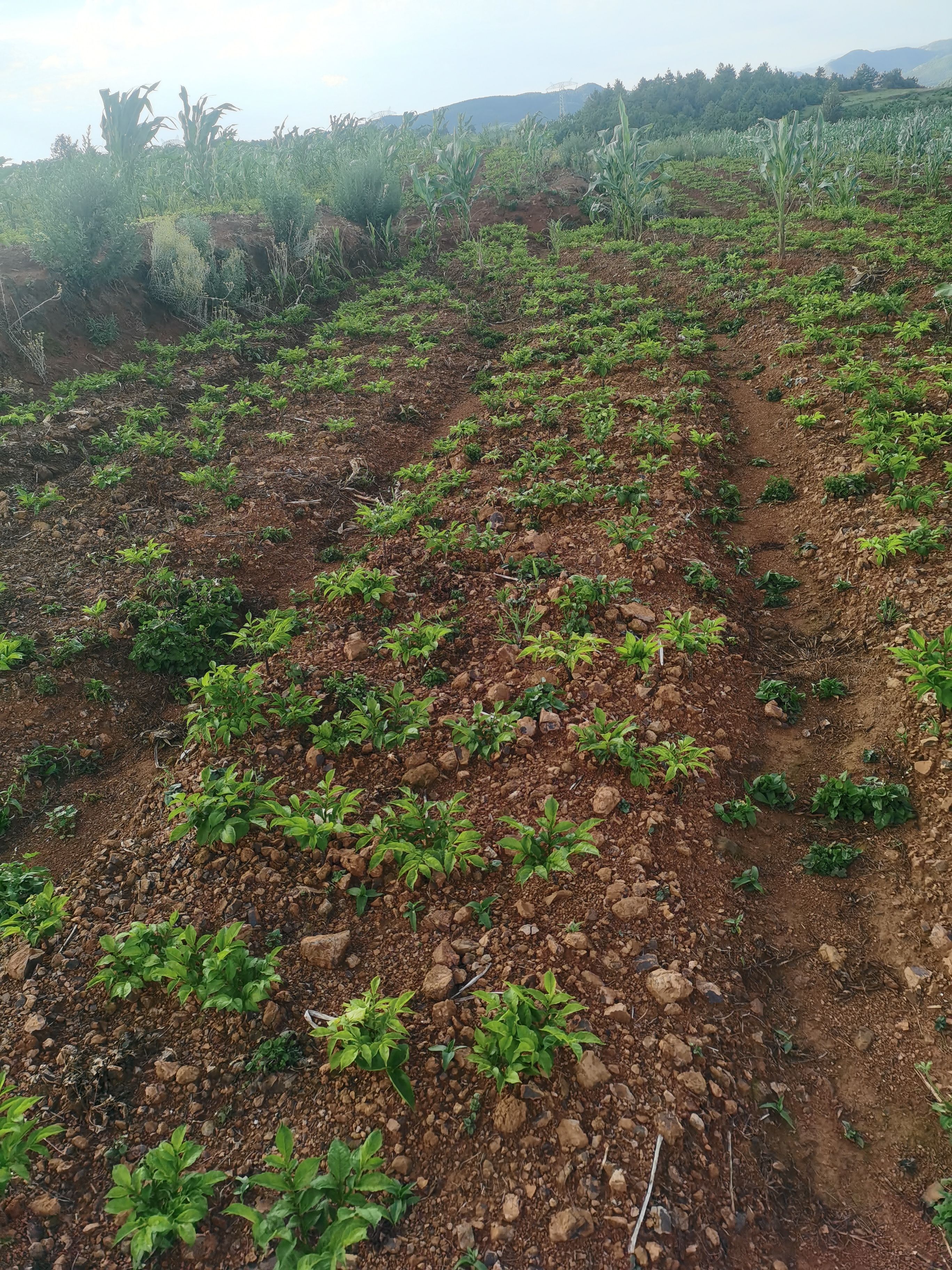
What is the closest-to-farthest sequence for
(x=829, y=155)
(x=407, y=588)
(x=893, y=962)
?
(x=893, y=962) < (x=407, y=588) < (x=829, y=155)

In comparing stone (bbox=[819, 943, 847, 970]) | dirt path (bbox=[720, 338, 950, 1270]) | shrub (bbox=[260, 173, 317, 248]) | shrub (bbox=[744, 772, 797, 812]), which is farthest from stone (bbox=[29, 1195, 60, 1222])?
shrub (bbox=[260, 173, 317, 248])

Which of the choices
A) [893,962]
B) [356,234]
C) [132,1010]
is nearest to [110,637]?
[132,1010]

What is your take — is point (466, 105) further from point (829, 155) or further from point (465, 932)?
point (465, 932)

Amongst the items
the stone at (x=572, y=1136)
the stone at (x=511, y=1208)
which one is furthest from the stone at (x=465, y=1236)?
the stone at (x=572, y=1136)

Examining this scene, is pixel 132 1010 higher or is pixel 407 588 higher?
pixel 407 588

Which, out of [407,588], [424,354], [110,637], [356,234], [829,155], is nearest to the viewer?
[110,637]

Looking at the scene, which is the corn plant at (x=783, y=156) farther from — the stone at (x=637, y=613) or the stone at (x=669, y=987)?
the stone at (x=669, y=987)

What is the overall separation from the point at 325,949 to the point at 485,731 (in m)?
1.57

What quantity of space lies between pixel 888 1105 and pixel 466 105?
433 feet

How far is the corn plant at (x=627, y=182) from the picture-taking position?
52.7 ft

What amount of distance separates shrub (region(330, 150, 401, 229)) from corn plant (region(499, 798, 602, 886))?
18108 millimetres

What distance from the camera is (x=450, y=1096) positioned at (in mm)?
2559

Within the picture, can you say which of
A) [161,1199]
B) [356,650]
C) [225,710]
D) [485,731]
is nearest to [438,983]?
[161,1199]

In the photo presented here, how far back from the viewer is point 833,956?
9.95 feet
